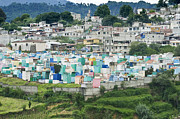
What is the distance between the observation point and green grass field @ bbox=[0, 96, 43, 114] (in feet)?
64.1

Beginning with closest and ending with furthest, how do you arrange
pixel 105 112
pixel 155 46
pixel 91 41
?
1. pixel 105 112
2. pixel 155 46
3. pixel 91 41

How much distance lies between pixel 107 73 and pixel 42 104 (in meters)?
4.76

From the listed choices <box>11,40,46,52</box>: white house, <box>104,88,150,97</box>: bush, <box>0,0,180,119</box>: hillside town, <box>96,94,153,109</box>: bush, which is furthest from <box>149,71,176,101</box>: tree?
<box>11,40,46,52</box>: white house

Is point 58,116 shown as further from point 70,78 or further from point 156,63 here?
point 156,63

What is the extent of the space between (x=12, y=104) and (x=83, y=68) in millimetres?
5207

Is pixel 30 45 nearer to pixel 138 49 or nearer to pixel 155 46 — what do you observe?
pixel 138 49

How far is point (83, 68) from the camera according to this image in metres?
23.2

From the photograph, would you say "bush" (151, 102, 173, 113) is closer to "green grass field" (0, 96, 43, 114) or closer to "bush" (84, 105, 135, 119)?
"bush" (84, 105, 135, 119)

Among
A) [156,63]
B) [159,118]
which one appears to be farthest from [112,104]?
[156,63]

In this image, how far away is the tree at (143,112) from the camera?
1875cm

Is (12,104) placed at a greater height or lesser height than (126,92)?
lesser

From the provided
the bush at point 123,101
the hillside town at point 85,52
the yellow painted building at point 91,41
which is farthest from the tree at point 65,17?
the bush at point 123,101

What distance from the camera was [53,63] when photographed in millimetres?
24875

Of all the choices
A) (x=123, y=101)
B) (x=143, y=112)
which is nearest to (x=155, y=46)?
(x=123, y=101)
